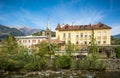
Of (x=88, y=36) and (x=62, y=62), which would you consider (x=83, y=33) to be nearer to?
(x=88, y=36)

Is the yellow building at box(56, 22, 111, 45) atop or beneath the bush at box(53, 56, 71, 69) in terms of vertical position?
atop

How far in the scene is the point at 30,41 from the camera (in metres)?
Answer: 70.9

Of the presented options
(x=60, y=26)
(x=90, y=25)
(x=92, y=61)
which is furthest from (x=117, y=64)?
(x=60, y=26)

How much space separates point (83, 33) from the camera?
66.0 metres

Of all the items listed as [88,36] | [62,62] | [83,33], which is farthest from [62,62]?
[88,36]

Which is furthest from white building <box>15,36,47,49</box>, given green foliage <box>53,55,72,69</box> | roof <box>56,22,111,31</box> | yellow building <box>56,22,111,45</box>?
green foliage <box>53,55,72,69</box>

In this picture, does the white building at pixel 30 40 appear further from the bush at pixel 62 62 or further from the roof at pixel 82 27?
the bush at pixel 62 62

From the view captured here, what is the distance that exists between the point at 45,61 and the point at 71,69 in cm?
630

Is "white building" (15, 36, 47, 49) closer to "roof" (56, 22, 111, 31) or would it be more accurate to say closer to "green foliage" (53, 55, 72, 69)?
"roof" (56, 22, 111, 31)

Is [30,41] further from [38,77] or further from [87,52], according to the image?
[38,77]

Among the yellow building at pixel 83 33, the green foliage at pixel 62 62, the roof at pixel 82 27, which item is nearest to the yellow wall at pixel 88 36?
the yellow building at pixel 83 33

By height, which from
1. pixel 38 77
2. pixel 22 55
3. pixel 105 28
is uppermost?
pixel 105 28

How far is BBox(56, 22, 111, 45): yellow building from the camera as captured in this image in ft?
209

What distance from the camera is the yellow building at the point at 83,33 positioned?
63719 mm
